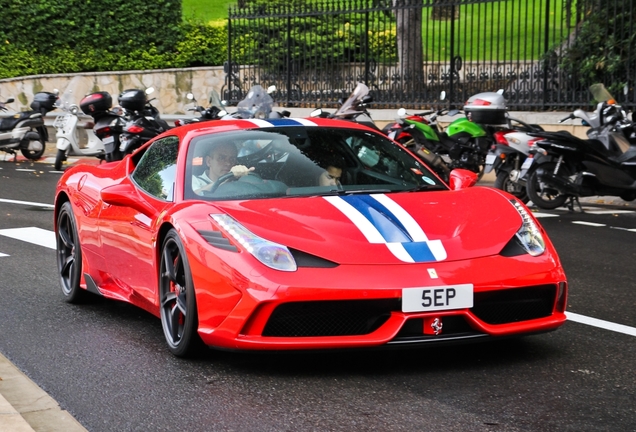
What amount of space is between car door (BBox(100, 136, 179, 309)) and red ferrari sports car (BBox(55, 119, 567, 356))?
0.05 ft

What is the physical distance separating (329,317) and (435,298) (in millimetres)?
495

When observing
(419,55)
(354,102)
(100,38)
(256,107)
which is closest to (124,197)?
(256,107)

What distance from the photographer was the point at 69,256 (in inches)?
328

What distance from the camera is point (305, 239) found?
572cm

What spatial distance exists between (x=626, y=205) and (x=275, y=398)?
10.1 metres

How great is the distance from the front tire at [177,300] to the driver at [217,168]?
0.45 m

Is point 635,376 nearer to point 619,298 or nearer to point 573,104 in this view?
point 619,298

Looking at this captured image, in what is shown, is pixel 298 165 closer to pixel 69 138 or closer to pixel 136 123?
pixel 136 123

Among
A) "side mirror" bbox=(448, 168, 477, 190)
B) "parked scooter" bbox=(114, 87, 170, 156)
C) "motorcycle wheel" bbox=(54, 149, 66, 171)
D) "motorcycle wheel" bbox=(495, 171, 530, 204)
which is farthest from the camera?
"motorcycle wheel" bbox=(54, 149, 66, 171)

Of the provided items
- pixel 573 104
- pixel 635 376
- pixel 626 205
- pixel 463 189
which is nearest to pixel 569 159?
pixel 626 205

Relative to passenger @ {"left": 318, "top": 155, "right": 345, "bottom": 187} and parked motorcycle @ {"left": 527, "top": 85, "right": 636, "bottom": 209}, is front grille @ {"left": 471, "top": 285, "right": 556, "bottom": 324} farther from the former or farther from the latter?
parked motorcycle @ {"left": 527, "top": 85, "right": 636, "bottom": 209}

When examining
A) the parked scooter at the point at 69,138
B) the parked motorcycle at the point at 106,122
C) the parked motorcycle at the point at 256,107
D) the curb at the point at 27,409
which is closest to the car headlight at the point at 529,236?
the curb at the point at 27,409

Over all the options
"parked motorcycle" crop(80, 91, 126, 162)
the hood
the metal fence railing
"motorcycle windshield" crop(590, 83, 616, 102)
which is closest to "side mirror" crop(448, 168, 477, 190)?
the hood

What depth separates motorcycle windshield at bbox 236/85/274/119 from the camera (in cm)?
1744
